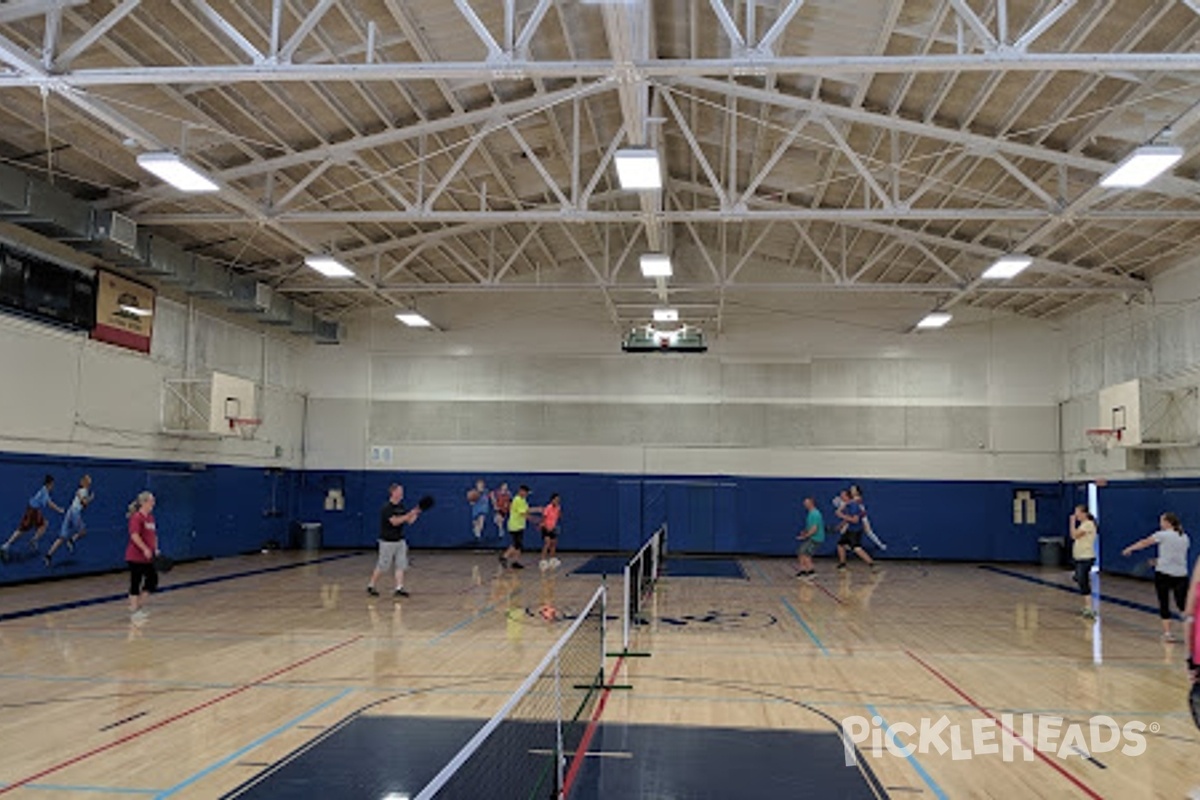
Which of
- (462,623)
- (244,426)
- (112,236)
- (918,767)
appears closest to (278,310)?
(244,426)

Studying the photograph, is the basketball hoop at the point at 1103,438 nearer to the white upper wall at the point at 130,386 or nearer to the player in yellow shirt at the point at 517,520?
the player in yellow shirt at the point at 517,520

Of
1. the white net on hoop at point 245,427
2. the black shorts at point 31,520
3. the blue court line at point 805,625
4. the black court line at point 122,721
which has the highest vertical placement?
the white net on hoop at point 245,427

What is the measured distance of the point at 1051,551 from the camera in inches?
1042

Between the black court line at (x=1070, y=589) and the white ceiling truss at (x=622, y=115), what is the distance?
7046mm

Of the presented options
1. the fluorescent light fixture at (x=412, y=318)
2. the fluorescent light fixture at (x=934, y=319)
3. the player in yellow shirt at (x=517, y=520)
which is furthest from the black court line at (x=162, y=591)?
the fluorescent light fixture at (x=934, y=319)

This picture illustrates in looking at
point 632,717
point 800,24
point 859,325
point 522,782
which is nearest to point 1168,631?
point 632,717

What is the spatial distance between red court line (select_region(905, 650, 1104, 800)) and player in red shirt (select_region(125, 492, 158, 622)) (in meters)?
10.5

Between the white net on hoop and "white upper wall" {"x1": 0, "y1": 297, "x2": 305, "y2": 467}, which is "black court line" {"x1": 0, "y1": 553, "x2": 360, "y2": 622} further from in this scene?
the white net on hoop

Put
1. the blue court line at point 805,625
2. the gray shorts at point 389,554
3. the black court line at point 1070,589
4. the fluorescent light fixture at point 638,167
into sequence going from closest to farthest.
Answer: the blue court line at point 805,625
the fluorescent light fixture at point 638,167
the gray shorts at point 389,554
the black court line at point 1070,589

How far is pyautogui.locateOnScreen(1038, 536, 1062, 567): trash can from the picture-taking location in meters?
26.4

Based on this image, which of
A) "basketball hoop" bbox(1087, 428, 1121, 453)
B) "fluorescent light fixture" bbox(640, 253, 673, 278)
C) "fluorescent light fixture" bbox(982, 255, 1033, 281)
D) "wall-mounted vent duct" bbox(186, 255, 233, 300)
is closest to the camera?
"fluorescent light fixture" bbox(982, 255, 1033, 281)

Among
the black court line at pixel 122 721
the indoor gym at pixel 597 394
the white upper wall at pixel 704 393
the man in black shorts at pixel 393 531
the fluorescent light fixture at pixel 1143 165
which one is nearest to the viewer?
the black court line at pixel 122 721

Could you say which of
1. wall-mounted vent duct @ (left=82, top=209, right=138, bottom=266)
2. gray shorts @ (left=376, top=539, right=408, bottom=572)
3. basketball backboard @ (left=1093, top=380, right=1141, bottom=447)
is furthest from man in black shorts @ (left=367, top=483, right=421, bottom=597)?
basketball backboard @ (left=1093, top=380, right=1141, bottom=447)

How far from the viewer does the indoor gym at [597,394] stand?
777 cm
